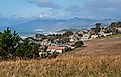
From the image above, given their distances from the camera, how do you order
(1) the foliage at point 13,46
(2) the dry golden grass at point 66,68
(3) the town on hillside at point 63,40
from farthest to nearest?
(3) the town on hillside at point 63,40 < (1) the foliage at point 13,46 < (2) the dry golden grass at point 66,68

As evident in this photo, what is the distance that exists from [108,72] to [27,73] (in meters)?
1.78

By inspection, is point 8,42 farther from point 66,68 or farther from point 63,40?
point 63,40

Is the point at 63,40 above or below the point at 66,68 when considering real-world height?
below

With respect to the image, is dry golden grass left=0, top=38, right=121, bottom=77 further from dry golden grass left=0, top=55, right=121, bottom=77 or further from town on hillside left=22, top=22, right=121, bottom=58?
town on hillside left=22, top=22, right=121, bottom=58

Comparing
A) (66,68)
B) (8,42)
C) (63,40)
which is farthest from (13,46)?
(63,40)

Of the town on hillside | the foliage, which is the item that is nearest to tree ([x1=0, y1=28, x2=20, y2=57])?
the foliage

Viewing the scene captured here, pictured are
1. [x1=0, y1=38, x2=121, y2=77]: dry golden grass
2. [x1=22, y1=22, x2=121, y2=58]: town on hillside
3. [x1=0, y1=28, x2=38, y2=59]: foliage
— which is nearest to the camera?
[x1=0, y1=38, x2=121, y2=77]: dry golden grass

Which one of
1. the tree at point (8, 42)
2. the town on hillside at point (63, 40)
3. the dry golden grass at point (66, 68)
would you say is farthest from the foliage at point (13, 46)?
the dry golden grass at point (66, 68)

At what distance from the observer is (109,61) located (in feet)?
28.7

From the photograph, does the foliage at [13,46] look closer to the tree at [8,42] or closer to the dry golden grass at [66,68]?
the tree at [8,42]

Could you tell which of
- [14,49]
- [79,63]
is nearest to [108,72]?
[79,63]

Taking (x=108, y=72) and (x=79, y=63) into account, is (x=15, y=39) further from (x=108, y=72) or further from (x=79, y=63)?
(x=108, y=72)

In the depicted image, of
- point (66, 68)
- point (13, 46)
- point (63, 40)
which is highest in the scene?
point (66, 68)

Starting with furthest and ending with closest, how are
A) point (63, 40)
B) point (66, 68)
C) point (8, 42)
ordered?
point (63, 40) → point (8, 42) → point (66, 68)
